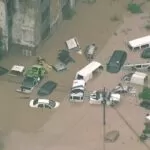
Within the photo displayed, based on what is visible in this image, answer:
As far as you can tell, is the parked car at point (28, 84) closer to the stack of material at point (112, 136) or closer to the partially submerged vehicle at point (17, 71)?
the partially submerged vehicle at point (17, 71)

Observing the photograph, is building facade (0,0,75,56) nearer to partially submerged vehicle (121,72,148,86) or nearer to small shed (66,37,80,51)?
small shed (66,37,80,51)

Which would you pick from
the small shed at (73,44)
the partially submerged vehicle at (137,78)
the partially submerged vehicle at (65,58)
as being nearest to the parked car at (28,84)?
the partially submerged vehicle at (65,58)

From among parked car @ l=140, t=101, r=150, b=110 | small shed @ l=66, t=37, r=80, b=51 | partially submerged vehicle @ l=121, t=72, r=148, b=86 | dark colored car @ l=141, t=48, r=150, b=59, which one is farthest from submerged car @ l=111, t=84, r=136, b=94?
small shed @ l=66, t=37, r=80, b=51

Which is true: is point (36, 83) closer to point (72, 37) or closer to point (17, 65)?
point (17, 65)

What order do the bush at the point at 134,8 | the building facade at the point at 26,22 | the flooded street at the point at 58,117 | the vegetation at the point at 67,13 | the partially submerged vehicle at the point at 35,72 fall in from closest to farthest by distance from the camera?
the flooded street at the point at 58,117, the partially submerged vehicle at the point at 35,72, the building facade at the point at 26,22, the vegetation at the point at 67,13, the bush at the point at 134,8

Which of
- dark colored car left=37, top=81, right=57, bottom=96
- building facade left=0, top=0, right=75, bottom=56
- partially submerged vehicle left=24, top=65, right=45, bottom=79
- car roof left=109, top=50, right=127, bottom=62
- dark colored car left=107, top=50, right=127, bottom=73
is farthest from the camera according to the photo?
car roof left=109, top=50, right=127, bottom=62

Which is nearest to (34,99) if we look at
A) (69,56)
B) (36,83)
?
(36,83)
